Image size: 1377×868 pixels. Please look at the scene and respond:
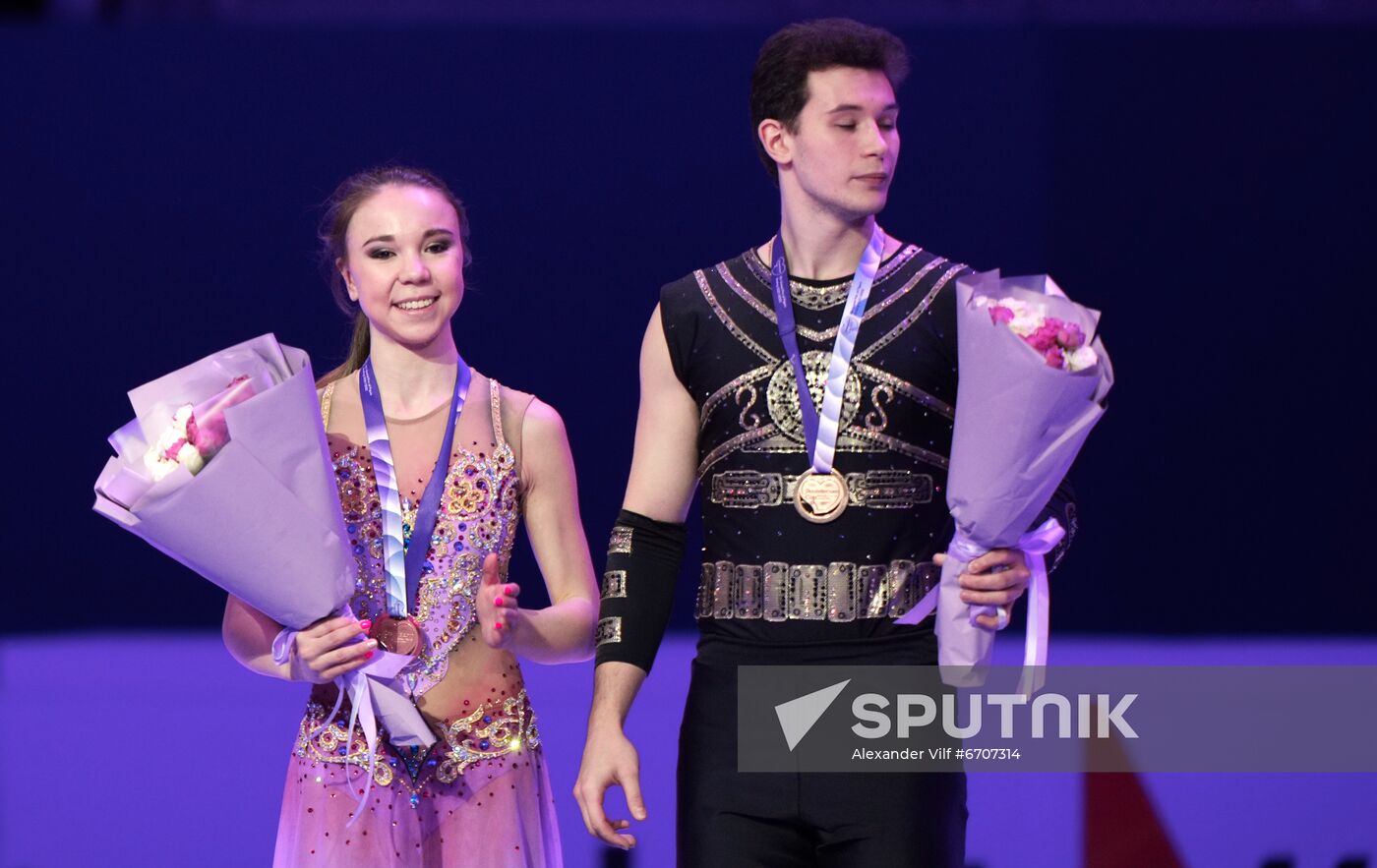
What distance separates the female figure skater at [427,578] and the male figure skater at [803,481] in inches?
8.4

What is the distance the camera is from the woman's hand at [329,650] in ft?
7.23

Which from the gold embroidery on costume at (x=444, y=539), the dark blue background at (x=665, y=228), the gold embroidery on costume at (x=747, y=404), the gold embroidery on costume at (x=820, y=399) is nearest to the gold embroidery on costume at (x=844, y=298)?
the gold embroidery on costume at (x=820, y=399)

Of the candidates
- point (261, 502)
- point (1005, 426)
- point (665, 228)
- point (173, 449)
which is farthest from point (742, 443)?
point (665, 228)

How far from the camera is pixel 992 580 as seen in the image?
2.10 metres

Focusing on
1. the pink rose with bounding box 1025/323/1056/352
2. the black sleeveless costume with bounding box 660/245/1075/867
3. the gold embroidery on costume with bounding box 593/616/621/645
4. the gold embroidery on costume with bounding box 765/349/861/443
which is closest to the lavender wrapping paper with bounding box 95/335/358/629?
the gold embroidery on costume with bounding box 593/616/621/645

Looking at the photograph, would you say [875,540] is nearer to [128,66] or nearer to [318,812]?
[318,812]

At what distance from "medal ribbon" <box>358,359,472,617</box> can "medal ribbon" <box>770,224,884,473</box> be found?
0.54m

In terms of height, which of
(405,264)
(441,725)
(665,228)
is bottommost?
(441,725)

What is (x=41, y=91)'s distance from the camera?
4.07m

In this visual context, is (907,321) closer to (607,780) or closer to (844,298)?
(844,298)

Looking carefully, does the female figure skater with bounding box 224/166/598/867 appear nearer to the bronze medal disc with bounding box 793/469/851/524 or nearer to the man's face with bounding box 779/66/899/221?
the bronze medal disc with bounding box 793/469/851/524

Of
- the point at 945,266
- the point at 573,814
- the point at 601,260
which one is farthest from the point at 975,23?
the point at 573,814

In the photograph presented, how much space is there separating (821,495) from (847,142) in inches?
19.1

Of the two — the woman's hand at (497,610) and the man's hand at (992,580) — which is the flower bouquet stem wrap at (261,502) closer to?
the woman's hand at (497,610)
